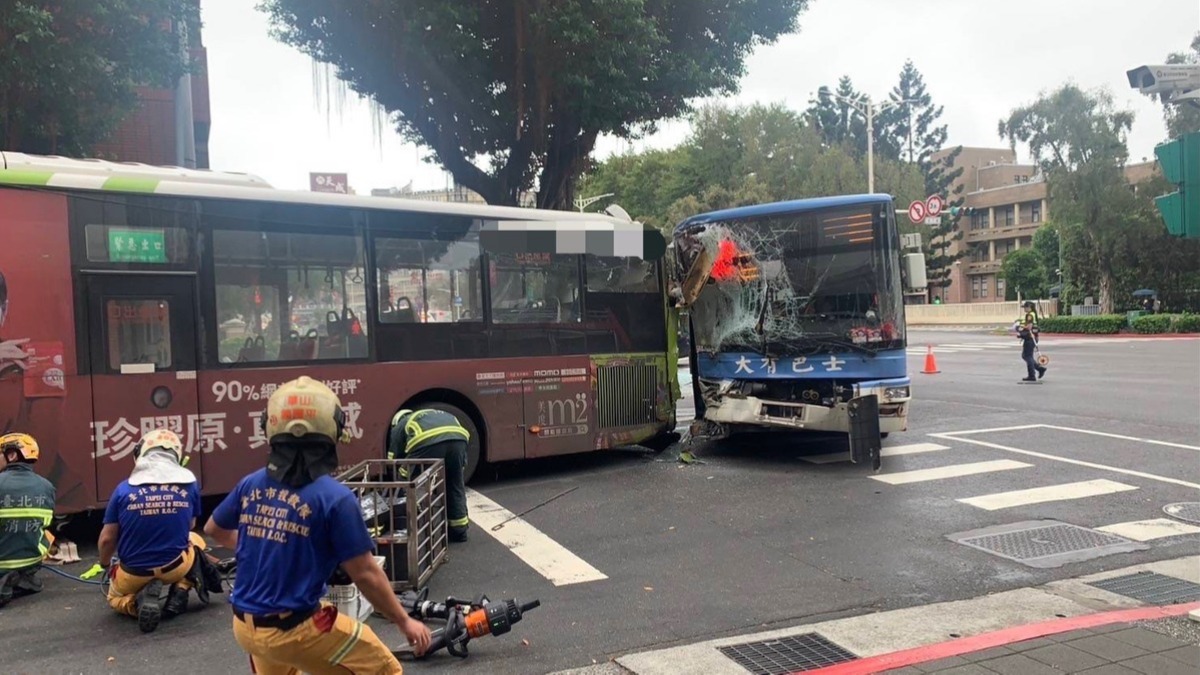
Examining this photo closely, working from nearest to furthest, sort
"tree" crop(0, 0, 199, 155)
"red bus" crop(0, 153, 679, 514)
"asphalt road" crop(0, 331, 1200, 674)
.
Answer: "asphalt road" crop(0, 331, 1200, 674) → "red bus" crop(0, 153, 679, 514) → "tree" crop(0, 0, 199, 155)

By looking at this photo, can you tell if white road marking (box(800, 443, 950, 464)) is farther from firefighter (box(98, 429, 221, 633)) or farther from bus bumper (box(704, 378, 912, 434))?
firefighter (box(98, 429, 221, 633))

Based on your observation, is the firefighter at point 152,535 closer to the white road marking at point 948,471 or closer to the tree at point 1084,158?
the white road marking at point 948,471

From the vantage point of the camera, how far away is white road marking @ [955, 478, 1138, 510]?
26.1 ft

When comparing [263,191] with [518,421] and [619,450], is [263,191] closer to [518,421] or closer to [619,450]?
[518,421]

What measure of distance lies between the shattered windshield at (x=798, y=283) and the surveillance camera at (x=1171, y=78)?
4.25 meters

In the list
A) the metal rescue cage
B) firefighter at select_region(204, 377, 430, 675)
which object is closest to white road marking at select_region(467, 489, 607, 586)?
the metal rescue cage

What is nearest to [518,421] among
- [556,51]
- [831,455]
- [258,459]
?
[258,459]

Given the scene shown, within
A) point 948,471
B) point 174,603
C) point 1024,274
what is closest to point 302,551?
point 174,603

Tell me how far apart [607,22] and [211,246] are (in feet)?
26.7

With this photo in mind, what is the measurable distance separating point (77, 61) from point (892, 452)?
11.3 m

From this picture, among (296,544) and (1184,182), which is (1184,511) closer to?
(1184,182)

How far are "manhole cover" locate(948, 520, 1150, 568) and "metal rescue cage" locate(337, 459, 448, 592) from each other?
424 cm

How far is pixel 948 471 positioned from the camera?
9344 millimetres

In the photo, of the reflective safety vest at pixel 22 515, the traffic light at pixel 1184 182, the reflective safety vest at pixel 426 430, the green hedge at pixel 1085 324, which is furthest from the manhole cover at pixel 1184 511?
the green hedge at pixel 1085 324
